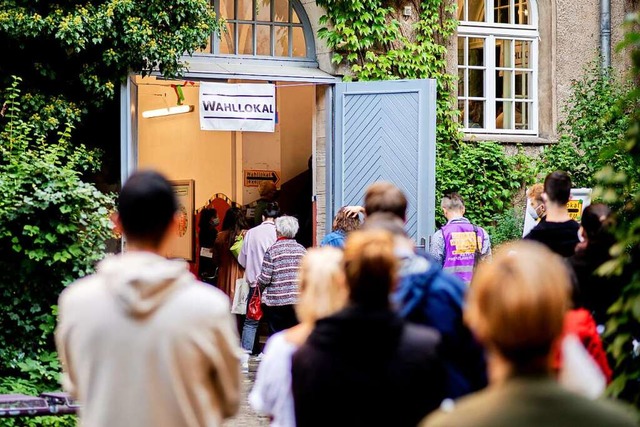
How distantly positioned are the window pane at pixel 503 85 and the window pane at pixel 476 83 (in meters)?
0.25

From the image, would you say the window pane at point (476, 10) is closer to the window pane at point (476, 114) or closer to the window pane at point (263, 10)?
the window pane at point (476, 114)

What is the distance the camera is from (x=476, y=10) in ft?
50.3

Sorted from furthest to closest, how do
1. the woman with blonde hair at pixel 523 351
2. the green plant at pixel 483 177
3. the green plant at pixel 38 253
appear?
the green plant at pixel 483 177
the green plant at pixel 38 253
the woman with blonde hair at pixel 523 351

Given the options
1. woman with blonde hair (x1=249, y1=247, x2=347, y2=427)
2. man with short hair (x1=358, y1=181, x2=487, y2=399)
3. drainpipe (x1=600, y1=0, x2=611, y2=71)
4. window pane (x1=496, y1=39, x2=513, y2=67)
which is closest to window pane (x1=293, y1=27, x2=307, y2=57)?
window pane (x1=496, y1=39, x2=513, y2=67)

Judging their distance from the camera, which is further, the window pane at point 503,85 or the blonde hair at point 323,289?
the window pane at point 503,85

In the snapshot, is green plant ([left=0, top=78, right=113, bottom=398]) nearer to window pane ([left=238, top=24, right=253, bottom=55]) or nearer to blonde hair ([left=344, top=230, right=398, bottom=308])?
window pane ([left=238, top=24, right=253, bottom=55])

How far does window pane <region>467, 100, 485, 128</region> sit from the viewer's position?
50.1 ft

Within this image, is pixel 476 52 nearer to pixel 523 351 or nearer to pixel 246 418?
pixel 246 418

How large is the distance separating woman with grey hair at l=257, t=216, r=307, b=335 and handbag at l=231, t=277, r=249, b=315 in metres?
2.04

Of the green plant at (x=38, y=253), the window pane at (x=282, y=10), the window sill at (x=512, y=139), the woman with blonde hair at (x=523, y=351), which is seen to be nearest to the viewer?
the woman with blonde hair at (x=523, y=351)

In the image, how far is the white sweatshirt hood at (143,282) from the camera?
3.56 meters

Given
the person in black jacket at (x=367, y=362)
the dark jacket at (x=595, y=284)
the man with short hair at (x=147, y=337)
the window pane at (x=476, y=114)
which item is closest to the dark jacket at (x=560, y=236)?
the dark jacket at (x=595, y=284)

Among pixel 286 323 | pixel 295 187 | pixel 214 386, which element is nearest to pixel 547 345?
pixel 214 386

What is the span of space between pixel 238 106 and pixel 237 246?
168cm
